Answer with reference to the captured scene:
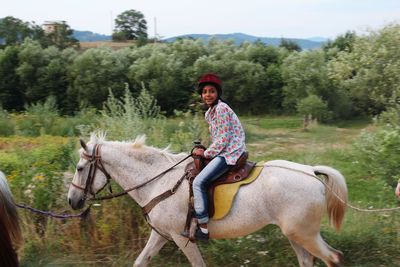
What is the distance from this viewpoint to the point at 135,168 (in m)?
4.77

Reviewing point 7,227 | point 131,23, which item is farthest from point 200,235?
point 131,23

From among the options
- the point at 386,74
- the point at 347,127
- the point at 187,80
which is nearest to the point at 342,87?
the point at 347,127

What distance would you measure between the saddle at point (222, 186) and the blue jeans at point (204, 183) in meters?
0.08

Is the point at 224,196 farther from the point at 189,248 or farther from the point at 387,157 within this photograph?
the point at 387,157

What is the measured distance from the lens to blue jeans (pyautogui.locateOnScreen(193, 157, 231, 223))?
14.4 ft

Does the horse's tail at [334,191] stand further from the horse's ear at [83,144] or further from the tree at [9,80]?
the tree at [9,80]

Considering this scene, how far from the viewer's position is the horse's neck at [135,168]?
474cm

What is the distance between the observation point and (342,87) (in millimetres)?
26047

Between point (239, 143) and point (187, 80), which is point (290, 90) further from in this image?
point (239, 143)

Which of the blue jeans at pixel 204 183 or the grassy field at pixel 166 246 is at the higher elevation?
the blue jeans at pixel 204 183

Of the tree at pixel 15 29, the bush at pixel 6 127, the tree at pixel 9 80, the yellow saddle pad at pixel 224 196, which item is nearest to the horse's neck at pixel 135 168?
the yellow saddle pad at pixel 224 196

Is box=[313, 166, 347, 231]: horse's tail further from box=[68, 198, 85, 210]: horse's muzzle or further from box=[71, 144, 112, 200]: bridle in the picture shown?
box=[68, 198, 85, 210]: horse's muzzle

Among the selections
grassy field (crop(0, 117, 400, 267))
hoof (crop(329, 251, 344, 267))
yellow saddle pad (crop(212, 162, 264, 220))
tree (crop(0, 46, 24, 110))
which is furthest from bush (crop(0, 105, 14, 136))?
hoof (crop(329, 251, 344, 267))

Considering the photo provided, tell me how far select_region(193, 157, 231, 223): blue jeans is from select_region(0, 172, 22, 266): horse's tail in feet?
5.69
